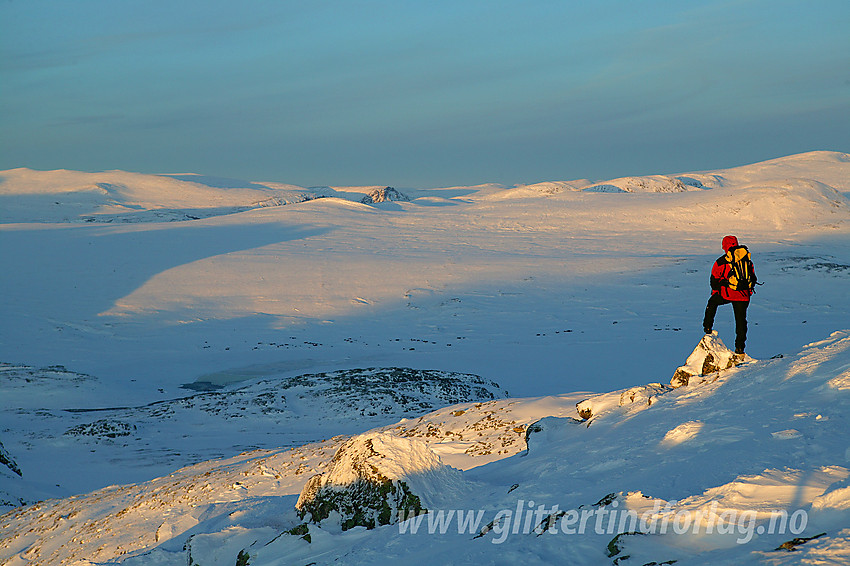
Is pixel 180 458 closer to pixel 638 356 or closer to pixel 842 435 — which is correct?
pixel 842 435

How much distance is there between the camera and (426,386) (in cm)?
2081

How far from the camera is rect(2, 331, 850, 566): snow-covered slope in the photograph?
13.4ft

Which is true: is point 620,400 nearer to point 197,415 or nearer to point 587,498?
point 587,498

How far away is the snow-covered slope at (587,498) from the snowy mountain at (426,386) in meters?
0.03

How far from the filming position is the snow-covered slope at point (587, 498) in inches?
161

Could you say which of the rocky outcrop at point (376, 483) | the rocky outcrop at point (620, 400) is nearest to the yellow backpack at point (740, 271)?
the rocky outcrop at point (620, 400)

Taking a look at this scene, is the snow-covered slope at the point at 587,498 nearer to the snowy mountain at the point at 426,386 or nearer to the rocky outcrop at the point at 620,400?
the snowy mountain at the point at 426,386

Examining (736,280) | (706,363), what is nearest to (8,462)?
(706,363)

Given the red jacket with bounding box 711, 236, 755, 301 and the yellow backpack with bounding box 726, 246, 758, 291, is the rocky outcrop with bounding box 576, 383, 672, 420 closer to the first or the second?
the red jacket with bounding box 711, 236, 755, 301

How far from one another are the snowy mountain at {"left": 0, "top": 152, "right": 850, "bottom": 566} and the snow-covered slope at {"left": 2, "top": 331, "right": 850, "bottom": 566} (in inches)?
1.2

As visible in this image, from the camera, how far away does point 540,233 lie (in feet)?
187

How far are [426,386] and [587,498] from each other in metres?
15.7

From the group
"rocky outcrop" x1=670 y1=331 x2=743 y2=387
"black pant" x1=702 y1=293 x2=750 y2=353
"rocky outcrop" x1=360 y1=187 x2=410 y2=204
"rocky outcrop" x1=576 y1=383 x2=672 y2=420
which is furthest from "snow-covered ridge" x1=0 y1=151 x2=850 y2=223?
"rocky outcrop" x1=576 y1=383 x2=672 y2=420

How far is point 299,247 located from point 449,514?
151 ft
